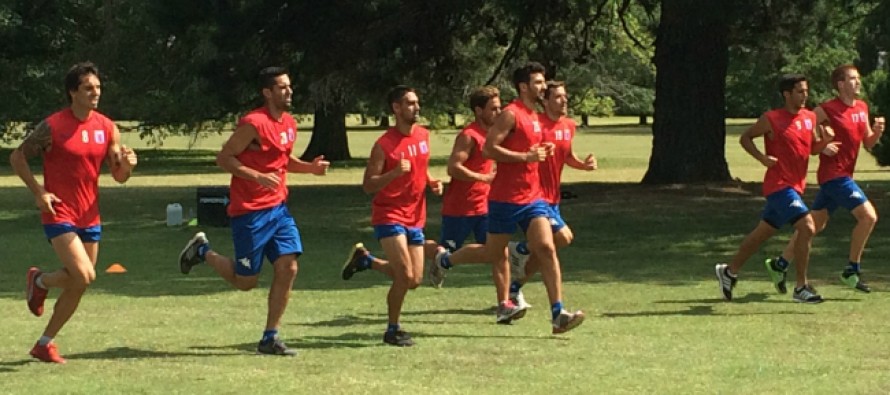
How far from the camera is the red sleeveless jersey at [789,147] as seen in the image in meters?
13.4

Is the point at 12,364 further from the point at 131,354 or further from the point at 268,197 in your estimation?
the point at 268,197

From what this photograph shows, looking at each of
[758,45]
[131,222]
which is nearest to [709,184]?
[758,45]

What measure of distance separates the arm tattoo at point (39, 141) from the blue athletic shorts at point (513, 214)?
3.43m

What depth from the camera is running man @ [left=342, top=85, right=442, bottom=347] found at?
35.9 ft

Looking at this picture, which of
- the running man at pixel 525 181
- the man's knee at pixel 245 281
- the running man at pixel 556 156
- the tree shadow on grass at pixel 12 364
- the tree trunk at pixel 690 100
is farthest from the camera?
the tree trunk at pixel 690 100

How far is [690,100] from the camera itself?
86.6 feet

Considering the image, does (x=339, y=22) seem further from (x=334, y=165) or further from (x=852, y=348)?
(x=334, y=165)

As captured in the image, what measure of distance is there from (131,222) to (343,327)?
Answer: 43.2 ft

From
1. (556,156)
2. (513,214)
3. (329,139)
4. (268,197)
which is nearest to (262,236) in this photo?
(268,197)

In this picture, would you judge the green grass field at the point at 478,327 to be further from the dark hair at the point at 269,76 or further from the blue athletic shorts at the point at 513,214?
the dark hair at the point at 269,76

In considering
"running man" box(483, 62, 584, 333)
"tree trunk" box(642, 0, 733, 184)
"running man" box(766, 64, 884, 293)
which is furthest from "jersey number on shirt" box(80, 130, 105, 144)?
"tree trunk" box(642, 0, 733, 184)

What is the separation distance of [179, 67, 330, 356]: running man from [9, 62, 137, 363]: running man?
83 centimetres

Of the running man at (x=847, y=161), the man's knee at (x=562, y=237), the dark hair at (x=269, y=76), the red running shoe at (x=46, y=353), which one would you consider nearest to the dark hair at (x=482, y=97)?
the man's knee at (x=562, y=237)

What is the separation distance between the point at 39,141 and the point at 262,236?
1614 millimetres
